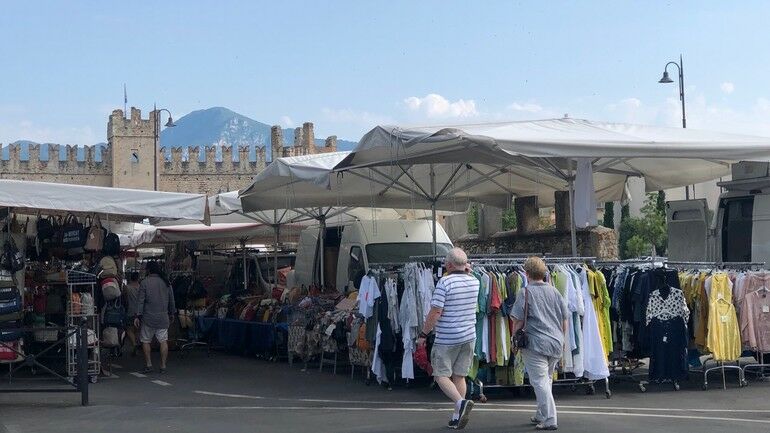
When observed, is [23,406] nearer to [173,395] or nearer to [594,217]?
[173,395]

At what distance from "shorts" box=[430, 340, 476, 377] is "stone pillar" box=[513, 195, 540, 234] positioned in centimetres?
1157

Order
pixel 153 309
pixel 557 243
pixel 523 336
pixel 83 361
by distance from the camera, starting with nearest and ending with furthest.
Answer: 1. pixel 523 336
2. pixel 83 361
3. pixel 153 309
4. pixel 557 243

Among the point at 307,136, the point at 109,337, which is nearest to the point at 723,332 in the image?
the point at 109,337

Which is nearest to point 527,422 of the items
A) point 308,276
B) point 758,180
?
point 758,180

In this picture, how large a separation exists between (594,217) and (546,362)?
3.98m

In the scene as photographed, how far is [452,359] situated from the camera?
9.68 metres

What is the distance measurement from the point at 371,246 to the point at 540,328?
7.93m

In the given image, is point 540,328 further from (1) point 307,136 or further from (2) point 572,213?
(1) point 307,136

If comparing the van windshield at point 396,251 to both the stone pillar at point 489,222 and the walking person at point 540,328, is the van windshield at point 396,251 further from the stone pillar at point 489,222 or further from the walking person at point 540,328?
the walking person at point 540,328

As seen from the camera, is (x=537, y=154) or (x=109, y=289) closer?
(x=537, y=154)

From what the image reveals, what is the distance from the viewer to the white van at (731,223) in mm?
14852

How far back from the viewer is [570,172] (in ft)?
45.6

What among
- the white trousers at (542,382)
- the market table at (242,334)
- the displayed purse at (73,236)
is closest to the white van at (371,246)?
the market table at (242,334)

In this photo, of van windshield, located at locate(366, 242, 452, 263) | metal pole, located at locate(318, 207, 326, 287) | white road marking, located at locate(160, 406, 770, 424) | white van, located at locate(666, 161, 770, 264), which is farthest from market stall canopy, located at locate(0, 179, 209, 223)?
white van, located at locate(666, 161, 770, 264)
